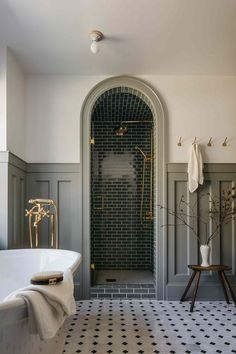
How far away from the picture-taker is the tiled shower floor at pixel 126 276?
4.30 meters

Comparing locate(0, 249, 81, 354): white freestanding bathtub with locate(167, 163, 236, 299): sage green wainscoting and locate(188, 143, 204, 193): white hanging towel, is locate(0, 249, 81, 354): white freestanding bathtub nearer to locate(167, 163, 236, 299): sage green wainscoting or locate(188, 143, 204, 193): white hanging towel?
locate(167, 163, 236, 299): sage green wainscoting

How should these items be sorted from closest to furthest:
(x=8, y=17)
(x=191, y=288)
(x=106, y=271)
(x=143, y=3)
Result: 1. (x=143, y=3)
2. (x=8, y=17)
3. (x=191, y=288)
4. (x=106, y=271)

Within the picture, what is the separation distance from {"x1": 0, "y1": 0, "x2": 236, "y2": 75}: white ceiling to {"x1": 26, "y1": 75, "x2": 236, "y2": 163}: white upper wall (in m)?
0.14

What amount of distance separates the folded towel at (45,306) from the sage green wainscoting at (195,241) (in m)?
2.34

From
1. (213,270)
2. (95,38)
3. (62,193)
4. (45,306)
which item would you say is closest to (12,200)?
(62,193)

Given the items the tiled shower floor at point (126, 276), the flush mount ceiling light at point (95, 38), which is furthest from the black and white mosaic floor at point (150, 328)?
the flush mount ceiling light at point (95, 38)

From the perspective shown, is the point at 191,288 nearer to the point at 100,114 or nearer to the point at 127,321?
the point at 127,321

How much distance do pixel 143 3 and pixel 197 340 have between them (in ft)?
8.75

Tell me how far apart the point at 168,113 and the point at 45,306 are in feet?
9.49

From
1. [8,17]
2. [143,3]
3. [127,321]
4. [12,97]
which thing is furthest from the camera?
[12,97]

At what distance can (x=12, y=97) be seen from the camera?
344cm

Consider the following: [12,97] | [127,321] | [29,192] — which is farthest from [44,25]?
[127,321]

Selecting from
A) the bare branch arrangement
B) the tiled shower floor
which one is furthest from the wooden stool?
the tiled shower floor

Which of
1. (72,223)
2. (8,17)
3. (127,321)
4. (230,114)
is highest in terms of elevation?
(8,17)
